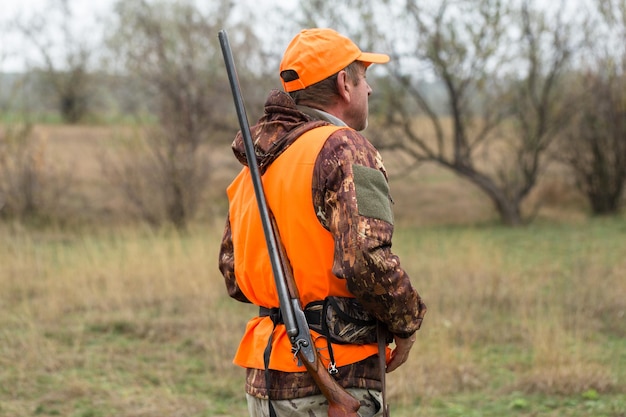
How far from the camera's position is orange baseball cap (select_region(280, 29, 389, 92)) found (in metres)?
2.61

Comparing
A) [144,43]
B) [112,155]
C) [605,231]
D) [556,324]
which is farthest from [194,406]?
[112,155]

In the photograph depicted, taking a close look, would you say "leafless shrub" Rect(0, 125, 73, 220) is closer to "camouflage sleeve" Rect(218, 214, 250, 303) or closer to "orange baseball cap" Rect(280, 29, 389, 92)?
"camouflage sleeve" Rect(218, 214, 250, 303)

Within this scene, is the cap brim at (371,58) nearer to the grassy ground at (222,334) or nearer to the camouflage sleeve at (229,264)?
the camouflage sleeve at (229,264)

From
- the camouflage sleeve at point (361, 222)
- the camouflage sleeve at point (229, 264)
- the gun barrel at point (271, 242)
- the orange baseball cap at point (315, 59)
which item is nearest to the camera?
the camouflage sleeve at point (361, 222)

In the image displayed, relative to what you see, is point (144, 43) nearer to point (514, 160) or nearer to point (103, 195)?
point (103, 195)

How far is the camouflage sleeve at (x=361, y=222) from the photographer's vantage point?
2391mm

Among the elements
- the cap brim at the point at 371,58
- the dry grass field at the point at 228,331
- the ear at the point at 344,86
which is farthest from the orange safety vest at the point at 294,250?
the dry grass field at the point at 228,331

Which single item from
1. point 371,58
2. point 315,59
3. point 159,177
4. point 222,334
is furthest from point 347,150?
point 159,177

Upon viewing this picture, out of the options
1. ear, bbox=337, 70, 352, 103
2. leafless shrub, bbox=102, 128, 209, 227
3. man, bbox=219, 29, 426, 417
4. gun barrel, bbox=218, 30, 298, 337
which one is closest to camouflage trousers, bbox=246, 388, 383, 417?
man, bbox=219, 29, 426, 417

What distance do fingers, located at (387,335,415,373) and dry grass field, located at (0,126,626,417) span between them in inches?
105

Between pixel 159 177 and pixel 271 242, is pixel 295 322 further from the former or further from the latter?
pixel 159 177

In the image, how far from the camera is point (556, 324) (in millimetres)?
6941

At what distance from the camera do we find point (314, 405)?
2.57 meters

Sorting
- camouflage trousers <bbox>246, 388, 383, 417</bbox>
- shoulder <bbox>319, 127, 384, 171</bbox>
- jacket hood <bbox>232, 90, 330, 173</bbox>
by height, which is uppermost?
jacket hood <bbox>232, 90, 330, 173</bbox>
